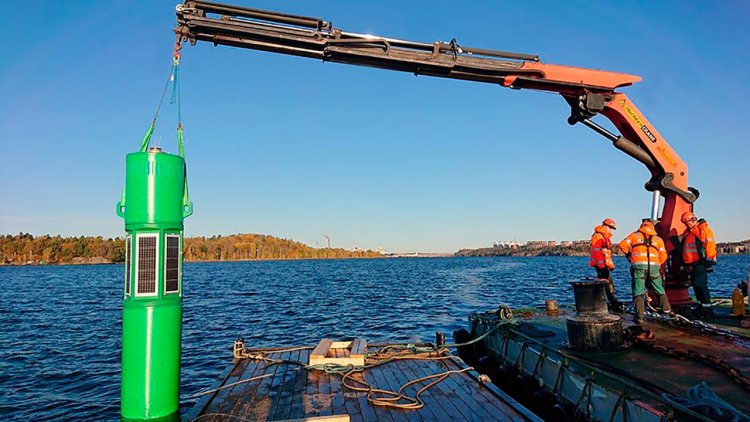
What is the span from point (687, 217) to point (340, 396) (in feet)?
35.3

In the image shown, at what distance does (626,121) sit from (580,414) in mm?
8587

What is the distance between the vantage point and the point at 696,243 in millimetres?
11969

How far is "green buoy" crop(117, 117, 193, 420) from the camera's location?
6254mm

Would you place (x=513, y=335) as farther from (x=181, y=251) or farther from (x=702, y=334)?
(x=181, y=251)

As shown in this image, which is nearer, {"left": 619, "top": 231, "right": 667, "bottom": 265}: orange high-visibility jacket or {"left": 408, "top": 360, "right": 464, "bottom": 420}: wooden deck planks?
{"left": 408, "top": 360, "right": 464, "bottom": 420}: wooden deck planks

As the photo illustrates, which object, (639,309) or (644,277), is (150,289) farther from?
(644,277)

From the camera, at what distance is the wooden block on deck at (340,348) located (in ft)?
28.2

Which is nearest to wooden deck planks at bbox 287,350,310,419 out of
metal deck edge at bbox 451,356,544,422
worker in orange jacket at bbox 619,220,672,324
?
metal deck edge at bbox 451,356,544,422

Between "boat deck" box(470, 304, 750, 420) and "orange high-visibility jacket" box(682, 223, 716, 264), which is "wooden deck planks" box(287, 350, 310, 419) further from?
"orange high-visibility jacket" box(682, 223, 716, 264)

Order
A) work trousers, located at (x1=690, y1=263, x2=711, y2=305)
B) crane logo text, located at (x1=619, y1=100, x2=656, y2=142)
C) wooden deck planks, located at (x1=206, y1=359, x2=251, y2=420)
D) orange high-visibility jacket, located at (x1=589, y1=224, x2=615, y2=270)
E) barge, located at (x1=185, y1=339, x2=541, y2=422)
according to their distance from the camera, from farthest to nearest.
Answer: orange high-visibility jacket, located at (x1=589, y1=224, x2=615, y2=270), crane logo text, located at (x1=619, y1=100, x2=656, y2=142), work trousers, located at (x1=690, y1=263, x2=711, y2=305), wooden deck planks, located at (x1=206, y1=359, x2=251, y2=420), barge, located at (x1=185, y1=339, x2=541, y2=422)

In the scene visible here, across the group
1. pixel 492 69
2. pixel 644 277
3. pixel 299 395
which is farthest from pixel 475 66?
pixel 299 395

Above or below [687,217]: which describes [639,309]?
below

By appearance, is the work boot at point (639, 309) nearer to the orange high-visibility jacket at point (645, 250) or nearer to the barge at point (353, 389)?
the orange high-visibility jacket at point (645, 250)

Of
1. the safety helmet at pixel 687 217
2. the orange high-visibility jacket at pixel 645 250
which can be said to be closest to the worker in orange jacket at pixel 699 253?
the safety helmet at pixel 687 217
